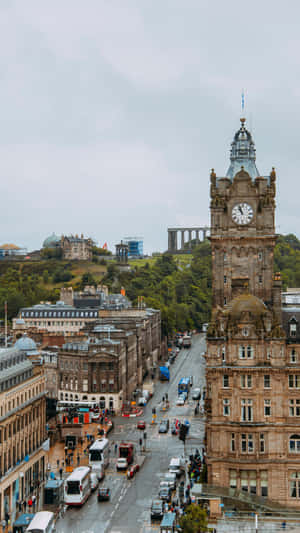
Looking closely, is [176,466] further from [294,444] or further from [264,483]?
[294,444]

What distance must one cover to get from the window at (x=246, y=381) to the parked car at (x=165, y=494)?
14817mm

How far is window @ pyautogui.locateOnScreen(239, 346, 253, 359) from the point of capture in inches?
3184

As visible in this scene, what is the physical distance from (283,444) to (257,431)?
3276 mm

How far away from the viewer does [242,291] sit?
92875mm

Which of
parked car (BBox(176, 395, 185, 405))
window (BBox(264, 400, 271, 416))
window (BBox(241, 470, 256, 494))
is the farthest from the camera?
parked car (BBox(176, 395, 185, 405))

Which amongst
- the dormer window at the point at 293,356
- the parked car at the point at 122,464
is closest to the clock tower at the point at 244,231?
the dormer window at the point at 293,356

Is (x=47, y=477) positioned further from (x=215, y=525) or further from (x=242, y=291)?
(x=242, y=291)

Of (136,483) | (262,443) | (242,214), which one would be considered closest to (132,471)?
(136,483)

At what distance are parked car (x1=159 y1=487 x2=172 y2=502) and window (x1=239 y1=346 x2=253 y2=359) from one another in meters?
17.5

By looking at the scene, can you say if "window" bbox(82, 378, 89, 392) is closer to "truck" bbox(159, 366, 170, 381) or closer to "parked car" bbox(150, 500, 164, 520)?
"truck" bbox(159, 366, 170, 381)

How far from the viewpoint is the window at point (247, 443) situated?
3150 inches

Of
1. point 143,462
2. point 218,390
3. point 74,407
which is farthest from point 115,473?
point 74,407

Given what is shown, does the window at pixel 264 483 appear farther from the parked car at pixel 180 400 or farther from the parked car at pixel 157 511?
the parked car at pixel 180 400

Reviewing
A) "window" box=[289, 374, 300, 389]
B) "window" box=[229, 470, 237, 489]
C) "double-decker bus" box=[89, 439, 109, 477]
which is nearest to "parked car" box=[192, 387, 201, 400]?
"double-decker bus" box=[89, 439, 109, 477]
